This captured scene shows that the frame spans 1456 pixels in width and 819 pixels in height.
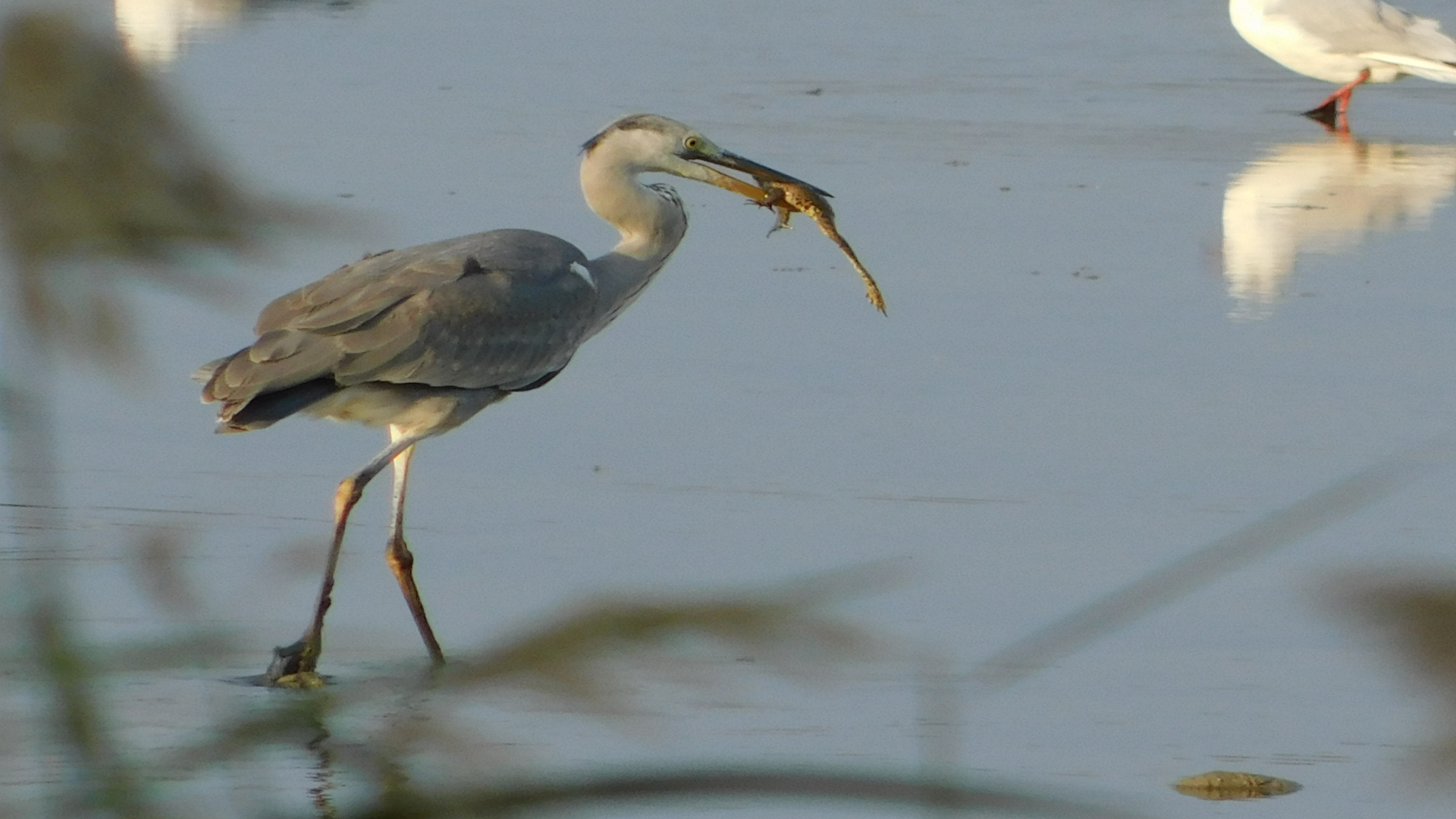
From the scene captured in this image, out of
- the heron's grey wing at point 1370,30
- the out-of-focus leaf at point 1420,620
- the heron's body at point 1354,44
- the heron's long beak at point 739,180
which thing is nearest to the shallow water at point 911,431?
the out-of-focus leaf at point 1420,620

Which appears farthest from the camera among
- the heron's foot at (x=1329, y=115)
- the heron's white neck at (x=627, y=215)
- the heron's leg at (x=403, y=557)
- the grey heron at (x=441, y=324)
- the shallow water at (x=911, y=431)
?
the heron's foot at (x=1329, y=115)

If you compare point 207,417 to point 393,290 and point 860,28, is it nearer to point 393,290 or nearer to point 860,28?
point 393,290

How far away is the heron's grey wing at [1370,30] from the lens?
1255 cm

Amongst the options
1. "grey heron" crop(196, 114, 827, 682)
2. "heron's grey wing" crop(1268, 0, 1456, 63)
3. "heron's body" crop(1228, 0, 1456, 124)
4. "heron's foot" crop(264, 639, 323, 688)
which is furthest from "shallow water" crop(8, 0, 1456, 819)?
"heron's grey wing" crop(1268, 0, 1456, 63)

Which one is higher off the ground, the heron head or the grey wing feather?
the heron head

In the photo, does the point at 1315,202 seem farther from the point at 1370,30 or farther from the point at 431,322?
the point at 431,322

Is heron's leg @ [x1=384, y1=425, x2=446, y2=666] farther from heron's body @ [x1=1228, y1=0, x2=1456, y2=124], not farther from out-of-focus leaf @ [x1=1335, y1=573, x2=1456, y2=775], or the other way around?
heron's body @ [x1=1228, y1=0, x2=1456, y2=124]

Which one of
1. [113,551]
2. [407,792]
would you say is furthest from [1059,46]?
[407,792]

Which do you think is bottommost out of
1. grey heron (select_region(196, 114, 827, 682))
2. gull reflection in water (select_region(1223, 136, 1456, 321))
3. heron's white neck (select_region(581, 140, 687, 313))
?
grey heron (select_region(196, 114, 827, 682))

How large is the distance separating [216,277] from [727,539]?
14.3ft

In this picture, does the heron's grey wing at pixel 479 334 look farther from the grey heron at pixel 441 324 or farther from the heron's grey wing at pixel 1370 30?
the heron's grey wing at pixel 1370 30

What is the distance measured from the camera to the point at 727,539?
5305 millimetres

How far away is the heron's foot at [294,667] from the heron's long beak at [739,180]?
198 centimetres

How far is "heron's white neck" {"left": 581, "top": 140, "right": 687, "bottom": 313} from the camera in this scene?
18.8 ft
